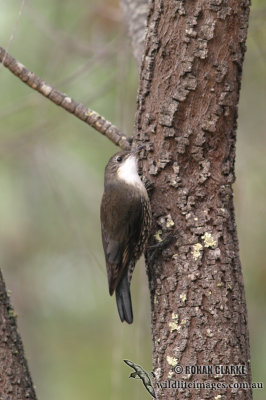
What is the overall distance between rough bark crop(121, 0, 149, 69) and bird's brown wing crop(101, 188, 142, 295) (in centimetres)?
103

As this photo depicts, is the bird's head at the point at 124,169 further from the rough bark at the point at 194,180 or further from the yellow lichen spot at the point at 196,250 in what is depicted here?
the yellow lichen spot at the point at 196,250

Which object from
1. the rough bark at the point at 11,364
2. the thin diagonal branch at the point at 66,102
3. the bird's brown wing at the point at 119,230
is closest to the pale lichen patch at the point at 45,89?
the thin diagonal branch at the point at 66,102

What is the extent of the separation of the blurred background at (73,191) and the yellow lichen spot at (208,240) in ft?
3.82

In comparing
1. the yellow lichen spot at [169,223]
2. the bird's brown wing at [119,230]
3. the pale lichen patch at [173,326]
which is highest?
the bird's brown wing at [119,230]

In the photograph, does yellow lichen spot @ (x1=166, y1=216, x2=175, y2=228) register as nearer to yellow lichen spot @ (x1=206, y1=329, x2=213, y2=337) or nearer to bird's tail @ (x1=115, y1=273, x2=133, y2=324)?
yellow lichen spot @ (x1=206, y1=329, x2=213, y2=337)

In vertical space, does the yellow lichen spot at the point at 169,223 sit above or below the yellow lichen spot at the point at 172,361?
above

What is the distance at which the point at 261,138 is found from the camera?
4.70 meters

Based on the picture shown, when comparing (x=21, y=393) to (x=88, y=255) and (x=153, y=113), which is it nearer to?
(x=88, y=255)

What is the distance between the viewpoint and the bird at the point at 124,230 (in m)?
3.37

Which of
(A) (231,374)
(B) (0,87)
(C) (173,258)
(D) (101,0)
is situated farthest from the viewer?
(B) (0,87)

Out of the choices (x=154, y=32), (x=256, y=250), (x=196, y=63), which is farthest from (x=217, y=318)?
(x=256, y=250)

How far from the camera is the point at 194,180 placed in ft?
9.33

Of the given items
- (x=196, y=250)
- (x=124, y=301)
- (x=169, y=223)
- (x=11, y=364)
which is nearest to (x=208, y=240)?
(x=196, y=250)

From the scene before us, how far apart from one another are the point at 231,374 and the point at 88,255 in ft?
3.71
